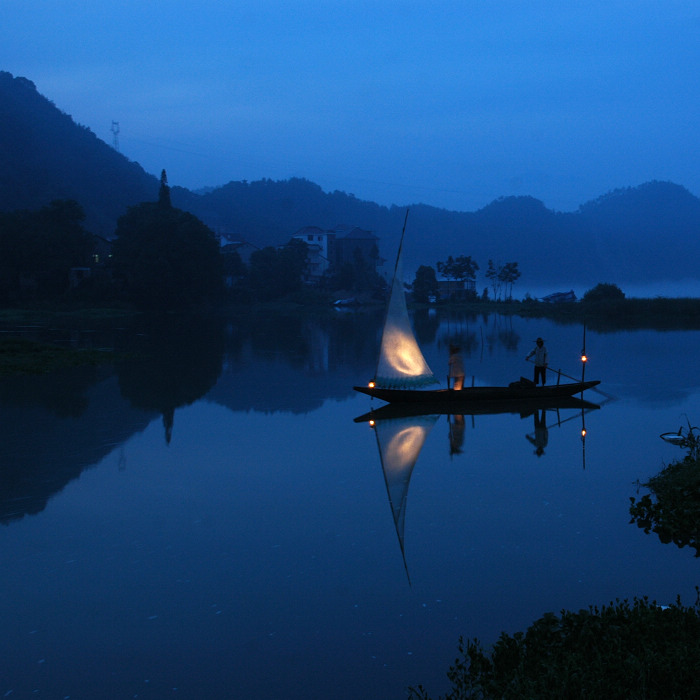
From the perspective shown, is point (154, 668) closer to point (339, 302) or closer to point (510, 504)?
point (510, 504)

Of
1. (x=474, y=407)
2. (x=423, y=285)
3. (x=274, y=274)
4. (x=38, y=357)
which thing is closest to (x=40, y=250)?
(x=274, y=274)

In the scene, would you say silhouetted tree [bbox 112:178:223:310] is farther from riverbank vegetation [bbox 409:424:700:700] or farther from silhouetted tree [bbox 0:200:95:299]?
riverbank vegetation [bbox 409:424:700:700]

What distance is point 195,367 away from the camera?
35562mm

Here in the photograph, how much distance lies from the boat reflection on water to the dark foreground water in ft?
0.70

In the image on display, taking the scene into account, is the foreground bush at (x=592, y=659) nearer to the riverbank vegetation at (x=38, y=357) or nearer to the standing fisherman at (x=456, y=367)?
the standing fisherman at (x=456, y=367)

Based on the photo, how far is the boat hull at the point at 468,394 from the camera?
23.8m

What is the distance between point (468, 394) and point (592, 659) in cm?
1665

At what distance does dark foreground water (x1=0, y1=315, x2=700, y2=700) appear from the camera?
28.7 ft

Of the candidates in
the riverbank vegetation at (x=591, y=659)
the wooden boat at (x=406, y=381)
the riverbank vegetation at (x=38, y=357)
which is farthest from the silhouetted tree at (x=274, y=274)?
the riverbank vegetation at (x=591, y=659)

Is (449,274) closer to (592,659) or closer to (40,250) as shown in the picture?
(40,250)

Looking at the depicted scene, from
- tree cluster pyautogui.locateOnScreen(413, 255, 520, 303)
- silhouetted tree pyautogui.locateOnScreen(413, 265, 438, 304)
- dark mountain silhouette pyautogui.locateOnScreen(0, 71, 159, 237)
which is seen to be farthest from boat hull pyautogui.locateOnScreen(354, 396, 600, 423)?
dark mountain silhouette pyautogui.locateOnScreen(0, 71, 159, 237)

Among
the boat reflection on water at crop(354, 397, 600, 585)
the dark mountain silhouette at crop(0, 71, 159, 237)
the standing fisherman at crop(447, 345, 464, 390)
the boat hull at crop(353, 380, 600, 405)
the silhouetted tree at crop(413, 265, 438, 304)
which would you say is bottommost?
the boat reflection on water at crop(354, 397, 600, 585)

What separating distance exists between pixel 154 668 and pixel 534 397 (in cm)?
1844

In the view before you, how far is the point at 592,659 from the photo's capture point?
7684 mm
